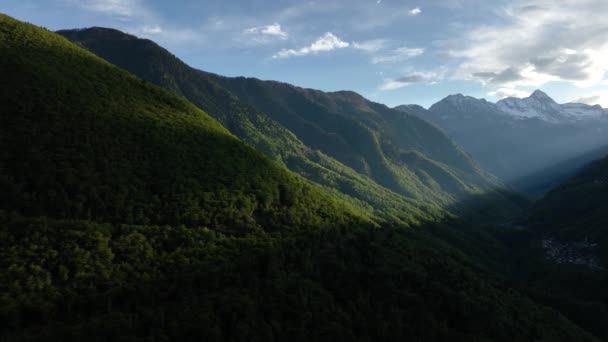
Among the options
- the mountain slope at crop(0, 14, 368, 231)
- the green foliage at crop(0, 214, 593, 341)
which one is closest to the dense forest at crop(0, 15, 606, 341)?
the green foliage at crop(0, 214, 593, 341)

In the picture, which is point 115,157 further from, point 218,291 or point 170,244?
point 218,291

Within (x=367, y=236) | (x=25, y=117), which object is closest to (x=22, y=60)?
(x=25, y=117)

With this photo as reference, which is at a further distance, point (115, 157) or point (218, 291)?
point (115, 157)

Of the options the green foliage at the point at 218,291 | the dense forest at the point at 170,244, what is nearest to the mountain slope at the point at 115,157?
the dense forest at the point at 170,244

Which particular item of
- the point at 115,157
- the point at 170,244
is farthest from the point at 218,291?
the point at 115,157

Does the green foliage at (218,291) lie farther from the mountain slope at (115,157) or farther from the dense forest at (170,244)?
the mountain slope at (115,157)

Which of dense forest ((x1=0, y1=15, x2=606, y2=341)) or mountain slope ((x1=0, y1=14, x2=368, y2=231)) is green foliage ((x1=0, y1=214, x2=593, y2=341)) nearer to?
dense forest ((x1=0, y1=15, x2=606, y2=341))
